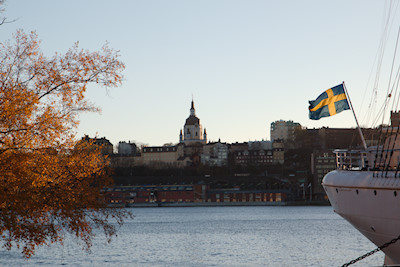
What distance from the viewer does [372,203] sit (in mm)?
16547

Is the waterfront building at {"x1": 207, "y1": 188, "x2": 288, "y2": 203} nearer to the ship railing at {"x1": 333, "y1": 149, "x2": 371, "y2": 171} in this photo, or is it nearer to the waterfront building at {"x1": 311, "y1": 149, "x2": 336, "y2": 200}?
the waterfront building at {"x1": 311, "y1": 149, "x2": 336, "y2": 200}

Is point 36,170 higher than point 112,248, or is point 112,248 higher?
point 36,170

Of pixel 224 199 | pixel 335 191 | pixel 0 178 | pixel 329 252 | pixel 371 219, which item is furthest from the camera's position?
pixel 224 199

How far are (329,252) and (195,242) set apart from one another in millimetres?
13937

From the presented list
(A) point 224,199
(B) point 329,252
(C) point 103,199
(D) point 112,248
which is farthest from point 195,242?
(A) point 224,199

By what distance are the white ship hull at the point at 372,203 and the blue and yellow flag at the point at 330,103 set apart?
8.84ft

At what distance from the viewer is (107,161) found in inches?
603

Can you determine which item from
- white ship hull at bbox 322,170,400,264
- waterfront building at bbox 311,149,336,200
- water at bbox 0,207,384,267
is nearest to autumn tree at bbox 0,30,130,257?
white ship hull at bbox 322,170,400,264

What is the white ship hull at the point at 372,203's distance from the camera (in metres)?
15.8

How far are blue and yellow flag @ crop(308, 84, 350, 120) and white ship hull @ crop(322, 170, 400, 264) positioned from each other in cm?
269

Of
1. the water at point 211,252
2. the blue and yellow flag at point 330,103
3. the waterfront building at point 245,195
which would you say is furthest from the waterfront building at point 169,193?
the blue and yellow flag at point 330,103

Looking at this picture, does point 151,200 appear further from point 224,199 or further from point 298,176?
Answer: point 298,176

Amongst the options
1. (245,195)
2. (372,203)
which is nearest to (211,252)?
(372,203)

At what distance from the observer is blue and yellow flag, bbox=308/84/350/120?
20938mm
